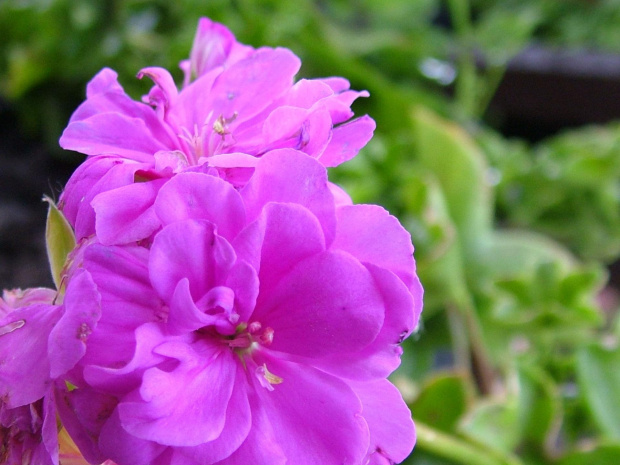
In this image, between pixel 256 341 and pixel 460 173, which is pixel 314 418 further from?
pixel 460 173

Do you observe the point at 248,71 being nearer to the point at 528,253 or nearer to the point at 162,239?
the point at 162,239

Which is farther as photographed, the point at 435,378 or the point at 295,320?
the point at 435,378

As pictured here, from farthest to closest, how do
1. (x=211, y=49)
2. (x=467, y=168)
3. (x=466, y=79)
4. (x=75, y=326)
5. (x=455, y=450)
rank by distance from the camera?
1. (x=466, y=79)
2. (x=467, y=168)
3. (x=455, y=450)
4. (x=211, y=49)
5. (x=75, y=326)

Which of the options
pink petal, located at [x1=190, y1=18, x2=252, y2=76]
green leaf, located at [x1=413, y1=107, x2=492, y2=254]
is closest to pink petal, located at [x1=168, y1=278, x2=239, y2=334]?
pink petal, located at [x1=190, y1=18, x2=252, y2=76]

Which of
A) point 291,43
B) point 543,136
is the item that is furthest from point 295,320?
point 543,136

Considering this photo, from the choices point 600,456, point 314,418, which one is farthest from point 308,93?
point 600,456

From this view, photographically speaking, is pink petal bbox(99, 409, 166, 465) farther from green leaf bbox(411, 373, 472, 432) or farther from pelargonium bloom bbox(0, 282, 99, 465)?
green leaf bbox(411, 373, 472, 432)

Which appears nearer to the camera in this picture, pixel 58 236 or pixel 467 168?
pixel 58 236

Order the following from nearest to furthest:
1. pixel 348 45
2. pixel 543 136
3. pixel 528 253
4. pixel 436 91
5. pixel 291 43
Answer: pixel 528 253 < pixel 291 43 < pixel 348 45 < pixel 436 91 < pixel 543 136
